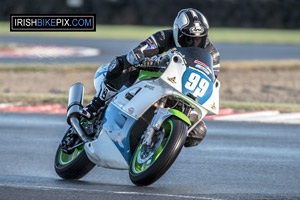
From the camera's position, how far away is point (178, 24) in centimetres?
658

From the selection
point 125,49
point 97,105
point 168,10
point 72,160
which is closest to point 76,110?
point 97,105

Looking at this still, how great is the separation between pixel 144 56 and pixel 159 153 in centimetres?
120

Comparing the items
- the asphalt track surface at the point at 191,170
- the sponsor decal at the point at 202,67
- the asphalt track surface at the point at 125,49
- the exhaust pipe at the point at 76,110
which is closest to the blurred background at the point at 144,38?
the asphalt track surface at the point at 125,49

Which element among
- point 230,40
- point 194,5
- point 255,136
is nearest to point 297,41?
point 230,40

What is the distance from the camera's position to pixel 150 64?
20.4 feet

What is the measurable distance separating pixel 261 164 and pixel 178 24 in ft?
6.31

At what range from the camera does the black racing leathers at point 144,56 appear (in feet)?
21.9

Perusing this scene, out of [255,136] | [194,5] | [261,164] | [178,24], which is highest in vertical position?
[178,24]

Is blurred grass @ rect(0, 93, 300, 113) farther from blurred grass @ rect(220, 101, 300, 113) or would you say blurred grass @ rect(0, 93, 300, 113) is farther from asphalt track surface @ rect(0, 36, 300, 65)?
asphalt track surface @ rect(0, 36, 300, 65)

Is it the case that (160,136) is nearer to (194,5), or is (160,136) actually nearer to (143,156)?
(143,156)

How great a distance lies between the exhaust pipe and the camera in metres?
6.76

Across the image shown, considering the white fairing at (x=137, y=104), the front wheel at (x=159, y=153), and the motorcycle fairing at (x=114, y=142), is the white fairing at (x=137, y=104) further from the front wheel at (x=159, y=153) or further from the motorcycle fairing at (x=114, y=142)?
the front wheel at (x=159, y=153)

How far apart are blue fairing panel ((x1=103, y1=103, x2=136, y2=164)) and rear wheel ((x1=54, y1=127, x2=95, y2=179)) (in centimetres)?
51

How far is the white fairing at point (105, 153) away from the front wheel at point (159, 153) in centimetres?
19
